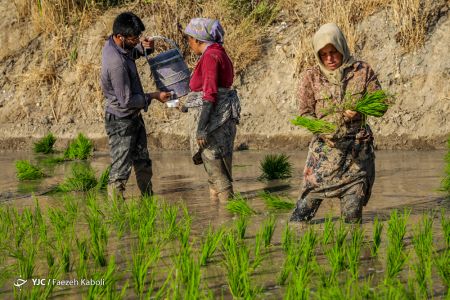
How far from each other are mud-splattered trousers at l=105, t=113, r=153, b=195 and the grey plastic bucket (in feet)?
1.34

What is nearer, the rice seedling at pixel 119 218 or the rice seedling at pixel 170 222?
the rice seedling at pixel 170 222

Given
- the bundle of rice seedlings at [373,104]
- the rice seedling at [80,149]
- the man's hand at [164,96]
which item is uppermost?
the man's hand at [164,96]

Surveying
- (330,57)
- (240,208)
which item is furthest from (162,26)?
(330,57)

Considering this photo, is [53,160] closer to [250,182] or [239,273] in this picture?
[250,182]

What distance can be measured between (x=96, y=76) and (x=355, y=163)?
878cm

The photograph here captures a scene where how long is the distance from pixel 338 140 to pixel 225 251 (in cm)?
126

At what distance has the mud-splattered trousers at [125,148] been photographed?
8.59 m

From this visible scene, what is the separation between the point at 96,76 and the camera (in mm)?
15227

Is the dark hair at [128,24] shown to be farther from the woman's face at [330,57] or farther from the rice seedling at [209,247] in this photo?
the rice seedling at [209,247]

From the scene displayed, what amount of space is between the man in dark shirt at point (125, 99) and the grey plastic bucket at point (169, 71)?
0.13 meters

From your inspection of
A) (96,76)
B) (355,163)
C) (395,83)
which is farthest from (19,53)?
(355,163)

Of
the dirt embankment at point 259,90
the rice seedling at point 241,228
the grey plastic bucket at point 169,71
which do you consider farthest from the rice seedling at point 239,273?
the dirt embankment at point 259,90

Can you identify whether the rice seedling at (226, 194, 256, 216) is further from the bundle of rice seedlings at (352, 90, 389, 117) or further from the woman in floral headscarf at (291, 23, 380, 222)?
the bundle of rice seedlings at (352, 90, 389, 117)

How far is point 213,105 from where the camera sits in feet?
27.1
